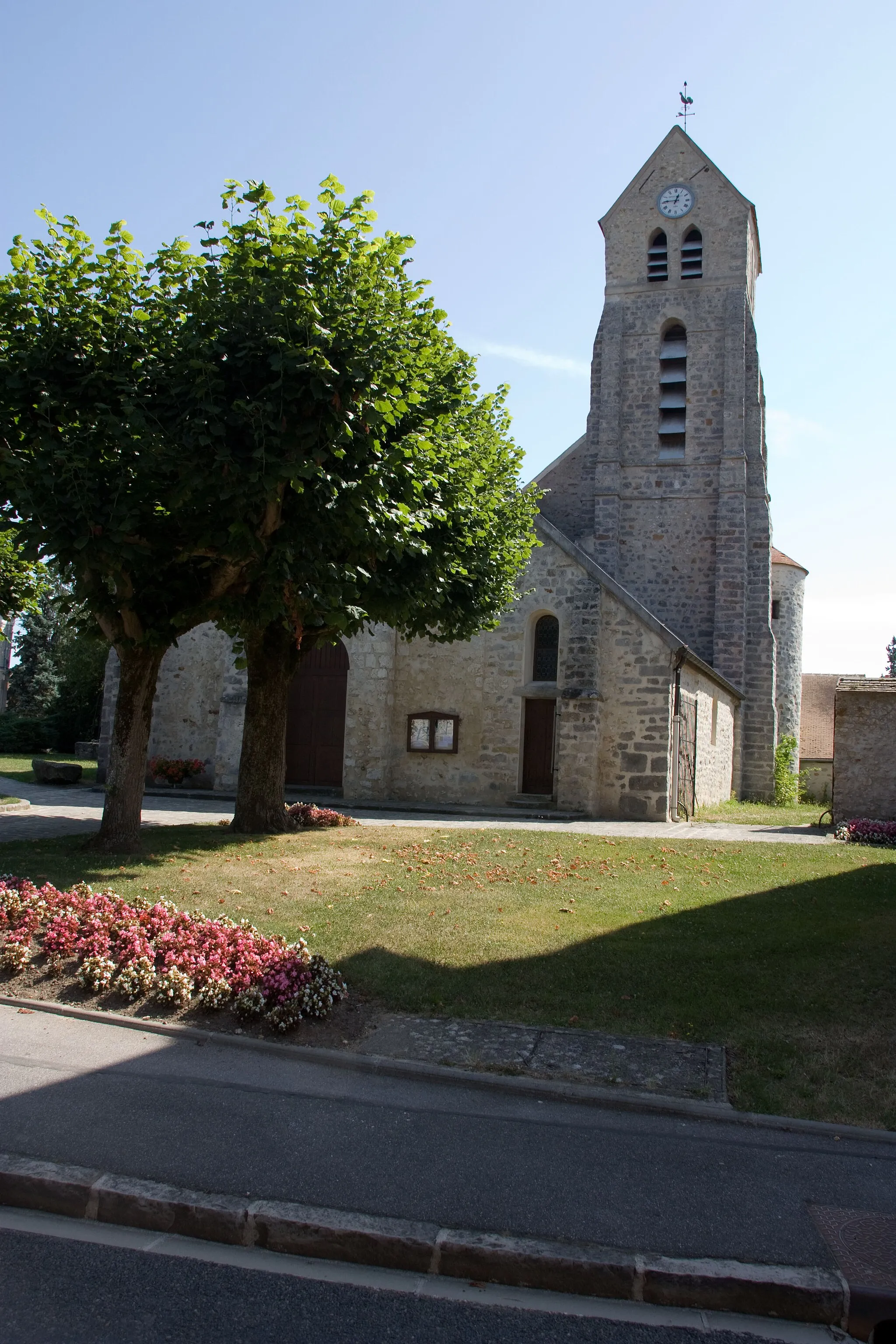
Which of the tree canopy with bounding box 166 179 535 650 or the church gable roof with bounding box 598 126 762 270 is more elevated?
the church gable roof with bounding box 598 126 762 270

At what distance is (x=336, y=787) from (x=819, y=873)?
1296 cm

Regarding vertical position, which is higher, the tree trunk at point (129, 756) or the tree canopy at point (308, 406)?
the tree canopy at point (308, 406)

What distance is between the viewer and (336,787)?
74.0 ft

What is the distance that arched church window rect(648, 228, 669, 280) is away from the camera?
30.3 meters

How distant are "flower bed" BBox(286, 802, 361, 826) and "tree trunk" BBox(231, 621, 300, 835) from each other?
66 cm

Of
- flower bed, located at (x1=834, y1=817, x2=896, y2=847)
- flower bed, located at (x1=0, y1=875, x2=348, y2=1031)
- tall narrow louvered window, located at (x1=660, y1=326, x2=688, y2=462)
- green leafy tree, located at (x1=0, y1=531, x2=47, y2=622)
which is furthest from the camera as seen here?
tall narrow louvered window, located at (x1=660, y1=326, x2=688, y2=462)

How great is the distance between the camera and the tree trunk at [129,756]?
1113 centimetres

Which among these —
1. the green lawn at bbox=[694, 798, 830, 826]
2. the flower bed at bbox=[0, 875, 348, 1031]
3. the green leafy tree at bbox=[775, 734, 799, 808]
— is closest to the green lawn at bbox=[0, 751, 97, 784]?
the green lawn at bbox=[694, 798, 830, 826]

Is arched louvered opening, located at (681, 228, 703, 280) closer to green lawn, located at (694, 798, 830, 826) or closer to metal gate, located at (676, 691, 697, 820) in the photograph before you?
metal gate, located at (676, 691, 697, 820)

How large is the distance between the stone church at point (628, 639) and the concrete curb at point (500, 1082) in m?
11.2

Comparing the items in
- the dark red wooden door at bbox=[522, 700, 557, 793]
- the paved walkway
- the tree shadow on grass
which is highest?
the dark red wooden door at bbox=[522, 700, 557, 793]

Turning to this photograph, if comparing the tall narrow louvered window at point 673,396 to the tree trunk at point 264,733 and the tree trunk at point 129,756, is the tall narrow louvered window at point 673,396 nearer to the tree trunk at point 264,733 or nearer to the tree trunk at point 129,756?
the tree trunk at point 264,733

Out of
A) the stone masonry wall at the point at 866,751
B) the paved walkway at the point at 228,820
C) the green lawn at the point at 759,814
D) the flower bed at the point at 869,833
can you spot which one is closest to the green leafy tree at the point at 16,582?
the paved walkway at the point at 228,820

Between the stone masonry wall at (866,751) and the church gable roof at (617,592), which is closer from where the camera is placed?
the stone masonry wall at (866,751)
